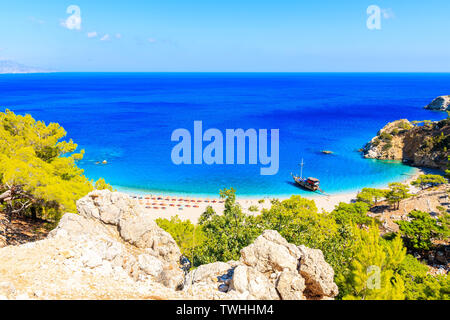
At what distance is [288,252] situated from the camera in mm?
11945

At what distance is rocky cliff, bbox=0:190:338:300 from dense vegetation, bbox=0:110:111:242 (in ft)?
14.3

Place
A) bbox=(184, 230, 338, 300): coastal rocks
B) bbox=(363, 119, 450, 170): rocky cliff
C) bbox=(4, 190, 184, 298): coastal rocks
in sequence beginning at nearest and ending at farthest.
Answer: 1. bbox=(184, 230, 338, 300): coastal rocks
2. bbox=(4, 190, 184, 298): coastal rocks
3. bbox=(363, 119, 450, 170): rocky cliff

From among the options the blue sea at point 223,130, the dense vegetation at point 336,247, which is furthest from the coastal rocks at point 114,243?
the blue sea at point 223,130

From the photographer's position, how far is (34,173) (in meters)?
16.7

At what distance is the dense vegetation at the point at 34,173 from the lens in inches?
647

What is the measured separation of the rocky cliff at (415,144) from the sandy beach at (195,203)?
51.7 ft

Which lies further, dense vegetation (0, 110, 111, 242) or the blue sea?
the blue sea

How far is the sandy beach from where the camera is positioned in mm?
37438

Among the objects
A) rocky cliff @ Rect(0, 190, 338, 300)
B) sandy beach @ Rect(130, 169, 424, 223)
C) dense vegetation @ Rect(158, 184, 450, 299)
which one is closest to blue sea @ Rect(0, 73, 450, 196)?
sandy beach @ Rect(130, 169, 424, 223)

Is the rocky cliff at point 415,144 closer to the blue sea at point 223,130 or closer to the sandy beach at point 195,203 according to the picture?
the blue sea at point 223,130

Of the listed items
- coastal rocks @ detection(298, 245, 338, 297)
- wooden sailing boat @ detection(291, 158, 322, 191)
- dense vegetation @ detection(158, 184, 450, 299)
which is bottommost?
wooden sailing boat @ detection(291, 158, 322, 191)

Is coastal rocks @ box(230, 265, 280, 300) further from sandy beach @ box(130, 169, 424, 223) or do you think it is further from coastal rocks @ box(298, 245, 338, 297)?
sandy beach @ box(130, 169, 424, 223)

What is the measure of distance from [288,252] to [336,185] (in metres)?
41.5
